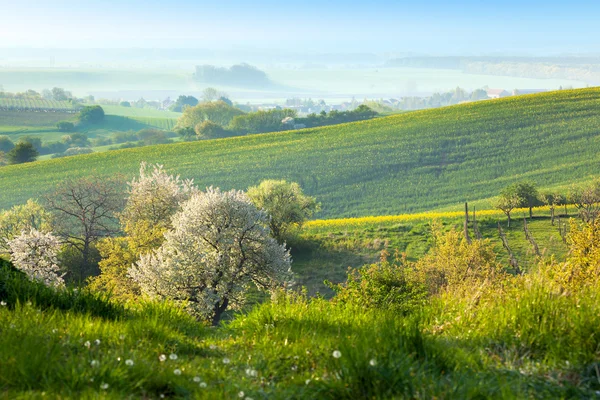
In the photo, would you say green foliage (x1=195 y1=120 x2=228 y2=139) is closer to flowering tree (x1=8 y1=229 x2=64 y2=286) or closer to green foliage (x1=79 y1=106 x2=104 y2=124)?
green foliage (x1=79 y1=106 x2=104 y2=124)

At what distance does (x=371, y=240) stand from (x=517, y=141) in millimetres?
47031

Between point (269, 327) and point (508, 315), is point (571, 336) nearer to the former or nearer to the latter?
point (508, 315)

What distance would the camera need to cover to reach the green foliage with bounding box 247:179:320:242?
45469mm

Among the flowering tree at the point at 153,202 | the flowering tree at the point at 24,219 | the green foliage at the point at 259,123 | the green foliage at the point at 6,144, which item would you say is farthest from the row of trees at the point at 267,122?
the flowering tree at the point at 153,202

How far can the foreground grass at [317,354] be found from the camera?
14.3 ft

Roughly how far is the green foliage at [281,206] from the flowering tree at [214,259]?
15.1 meters

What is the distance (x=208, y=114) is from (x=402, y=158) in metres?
105

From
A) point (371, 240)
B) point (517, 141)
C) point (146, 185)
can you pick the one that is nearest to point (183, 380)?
point (146, 185)

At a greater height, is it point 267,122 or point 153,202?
point 267,122

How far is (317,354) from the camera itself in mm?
5227

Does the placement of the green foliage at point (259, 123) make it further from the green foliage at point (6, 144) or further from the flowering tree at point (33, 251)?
the flowering tree at point (33, 251)

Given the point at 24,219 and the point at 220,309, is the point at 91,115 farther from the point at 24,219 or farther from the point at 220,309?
the point at 220,309

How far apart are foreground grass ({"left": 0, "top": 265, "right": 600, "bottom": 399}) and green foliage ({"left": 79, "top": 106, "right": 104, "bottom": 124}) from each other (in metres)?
186

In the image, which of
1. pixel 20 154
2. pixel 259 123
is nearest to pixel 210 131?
pixel 259 123
